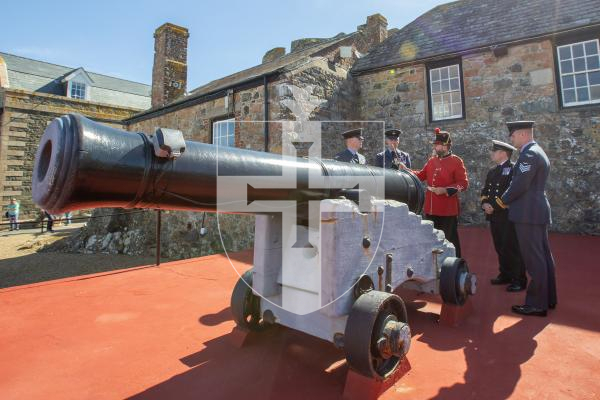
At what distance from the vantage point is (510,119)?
7781 mm

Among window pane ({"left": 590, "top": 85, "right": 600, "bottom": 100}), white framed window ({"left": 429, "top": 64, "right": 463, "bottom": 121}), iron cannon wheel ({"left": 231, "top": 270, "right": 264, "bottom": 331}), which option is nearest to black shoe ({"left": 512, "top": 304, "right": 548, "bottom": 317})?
iron cannon wheel ({"left": 231, "top": 270, "right": 264, "bottom": 331})

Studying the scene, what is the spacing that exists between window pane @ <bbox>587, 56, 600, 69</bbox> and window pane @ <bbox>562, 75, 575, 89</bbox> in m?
0.37

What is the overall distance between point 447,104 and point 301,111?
12.4ft

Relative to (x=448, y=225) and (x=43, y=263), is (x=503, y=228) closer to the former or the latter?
(x=448, y=225)

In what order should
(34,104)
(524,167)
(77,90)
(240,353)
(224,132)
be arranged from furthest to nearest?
1. (77,90)
2. (34,104)
3. (224,132)
4. (524,167)
5. (240,353)

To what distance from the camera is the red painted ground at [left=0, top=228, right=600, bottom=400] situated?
2021 millimetres

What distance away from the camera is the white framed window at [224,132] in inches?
367

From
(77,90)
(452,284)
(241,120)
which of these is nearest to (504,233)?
(452,284)

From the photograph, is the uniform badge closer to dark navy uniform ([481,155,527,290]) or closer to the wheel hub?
dark navy uniform ([481,155,527,290])

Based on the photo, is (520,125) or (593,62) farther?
(593,62)

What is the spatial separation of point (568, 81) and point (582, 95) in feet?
1.35

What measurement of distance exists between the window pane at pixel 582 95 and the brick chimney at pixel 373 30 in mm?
6205

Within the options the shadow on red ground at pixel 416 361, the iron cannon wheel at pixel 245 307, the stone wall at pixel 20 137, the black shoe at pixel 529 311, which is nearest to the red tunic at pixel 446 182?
the shadow on red ground at pixel 416 361

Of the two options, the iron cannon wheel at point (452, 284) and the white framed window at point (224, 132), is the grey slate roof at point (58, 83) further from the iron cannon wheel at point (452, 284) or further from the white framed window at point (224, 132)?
the iron cannon wheel at point (452, 284)
